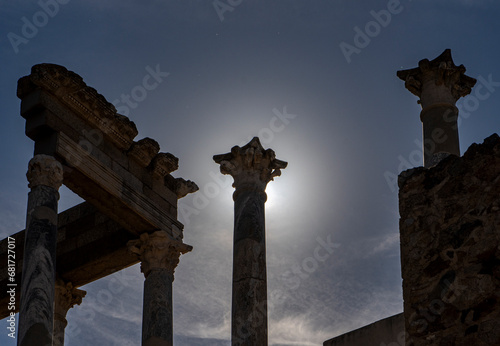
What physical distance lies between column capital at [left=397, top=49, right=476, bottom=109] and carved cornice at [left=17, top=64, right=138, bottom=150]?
5.75 metres

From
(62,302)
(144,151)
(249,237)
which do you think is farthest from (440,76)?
(62,302)

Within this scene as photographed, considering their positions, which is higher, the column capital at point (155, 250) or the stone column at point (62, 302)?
the column capital at point (155, 250)

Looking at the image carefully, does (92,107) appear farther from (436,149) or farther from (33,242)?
(436,149)

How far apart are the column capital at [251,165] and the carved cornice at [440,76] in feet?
10.2

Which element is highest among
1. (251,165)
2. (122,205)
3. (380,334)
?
(251,165)

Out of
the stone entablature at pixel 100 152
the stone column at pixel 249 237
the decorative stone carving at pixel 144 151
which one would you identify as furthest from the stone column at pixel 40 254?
the stone column at pixel 249 237

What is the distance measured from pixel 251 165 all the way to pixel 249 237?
5.46ft

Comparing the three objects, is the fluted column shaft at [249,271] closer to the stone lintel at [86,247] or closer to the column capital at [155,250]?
the column capital at [155,250]

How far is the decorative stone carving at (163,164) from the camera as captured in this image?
21.1 m

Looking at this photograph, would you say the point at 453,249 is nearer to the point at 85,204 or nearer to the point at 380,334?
the point at 380,334

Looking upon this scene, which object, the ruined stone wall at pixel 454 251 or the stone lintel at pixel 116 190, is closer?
the ruined stone wall at pixel 454 251

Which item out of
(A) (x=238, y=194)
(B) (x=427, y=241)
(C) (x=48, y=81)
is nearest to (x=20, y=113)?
(C) (x=48, y=81)

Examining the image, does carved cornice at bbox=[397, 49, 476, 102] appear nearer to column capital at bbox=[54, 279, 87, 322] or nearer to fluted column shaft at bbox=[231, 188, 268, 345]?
fluted column shaft at bbox=[231, 188, 268, 345]

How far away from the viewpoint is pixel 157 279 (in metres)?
20.2
